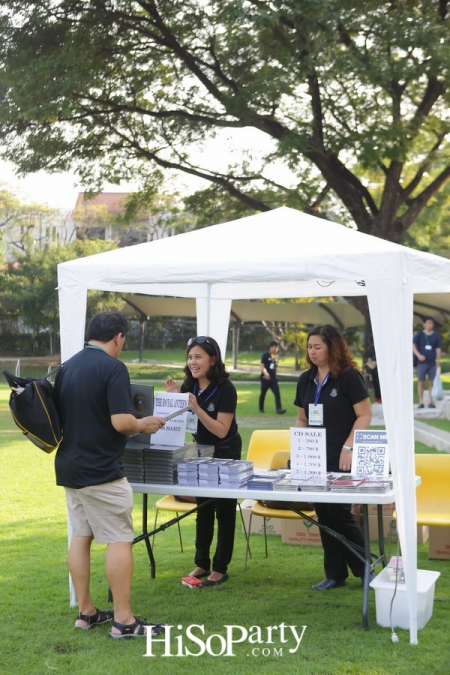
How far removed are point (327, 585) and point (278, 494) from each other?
1150 mm

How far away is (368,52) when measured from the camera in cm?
1469

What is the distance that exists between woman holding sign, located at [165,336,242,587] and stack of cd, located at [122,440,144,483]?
0.39m

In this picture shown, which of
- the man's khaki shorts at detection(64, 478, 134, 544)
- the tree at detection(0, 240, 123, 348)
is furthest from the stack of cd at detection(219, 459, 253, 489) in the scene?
the tree at detection(0, 240, 123, 348)

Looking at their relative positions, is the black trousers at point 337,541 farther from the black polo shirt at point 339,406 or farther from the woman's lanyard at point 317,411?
the woman's lanyard at point 317,411

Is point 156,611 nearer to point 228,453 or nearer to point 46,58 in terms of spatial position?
point 228,453

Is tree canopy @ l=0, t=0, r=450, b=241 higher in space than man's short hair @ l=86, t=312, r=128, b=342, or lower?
higher

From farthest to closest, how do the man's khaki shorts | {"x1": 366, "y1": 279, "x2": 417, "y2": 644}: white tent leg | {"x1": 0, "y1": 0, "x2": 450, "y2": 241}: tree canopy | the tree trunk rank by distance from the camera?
1. the tree trunk
2. {"x1": 0, "y1": 0, "x2": 450, "y2": 241}: tree canopy
3. {"x1": 366, "y1": 279, "x2": 417, "y2": 644}: white tent leg
4. the man's khaki shorts

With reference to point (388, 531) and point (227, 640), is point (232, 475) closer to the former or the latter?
point (227, 640)

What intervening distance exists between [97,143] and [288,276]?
13988 millimetres

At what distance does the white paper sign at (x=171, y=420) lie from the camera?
497 centimetres

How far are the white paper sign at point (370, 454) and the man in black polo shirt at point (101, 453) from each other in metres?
1.30

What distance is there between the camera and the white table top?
4688 millimetres

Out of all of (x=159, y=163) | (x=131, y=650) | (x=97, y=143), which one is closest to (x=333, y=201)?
(x=159, y=163)

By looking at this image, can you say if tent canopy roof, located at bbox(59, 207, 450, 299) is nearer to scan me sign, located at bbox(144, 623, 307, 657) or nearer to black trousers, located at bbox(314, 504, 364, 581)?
black trousers, located at bbox(314, 504, 364, 581)
